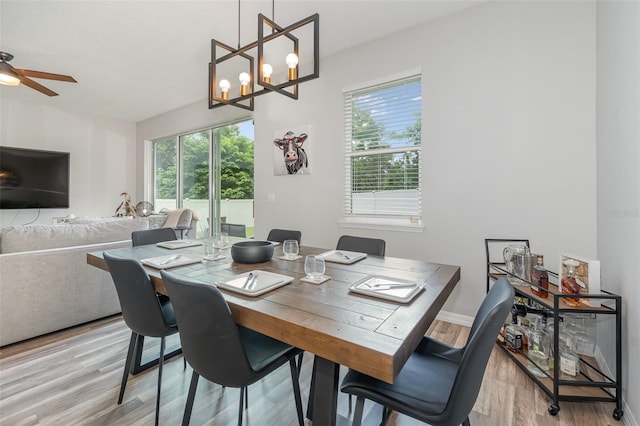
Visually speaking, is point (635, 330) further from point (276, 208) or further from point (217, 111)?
point (217, 111)

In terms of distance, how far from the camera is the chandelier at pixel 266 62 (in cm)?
174

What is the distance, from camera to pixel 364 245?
2.15m

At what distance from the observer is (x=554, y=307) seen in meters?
1.54

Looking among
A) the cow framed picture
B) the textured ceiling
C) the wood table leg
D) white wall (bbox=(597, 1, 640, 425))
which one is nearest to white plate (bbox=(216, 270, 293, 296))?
the wood table leg

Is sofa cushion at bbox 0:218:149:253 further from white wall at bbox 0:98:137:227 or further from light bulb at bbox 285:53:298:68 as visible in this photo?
white wall at bbox 0:98:137:227

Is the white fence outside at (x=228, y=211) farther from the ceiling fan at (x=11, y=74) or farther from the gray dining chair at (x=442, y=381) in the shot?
the gray dining chair at (x=442, y=381)

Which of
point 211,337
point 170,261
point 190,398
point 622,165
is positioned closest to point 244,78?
point 170,261

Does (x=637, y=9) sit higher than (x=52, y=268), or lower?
higher

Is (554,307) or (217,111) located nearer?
(554,307)

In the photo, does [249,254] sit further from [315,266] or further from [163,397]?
[163,397]

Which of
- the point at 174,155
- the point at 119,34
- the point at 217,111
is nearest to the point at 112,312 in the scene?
the point at 119,34

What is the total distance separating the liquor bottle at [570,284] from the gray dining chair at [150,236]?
9.63 ft

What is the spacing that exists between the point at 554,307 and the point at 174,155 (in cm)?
597

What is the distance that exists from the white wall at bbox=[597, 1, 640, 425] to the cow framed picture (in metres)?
2.52
